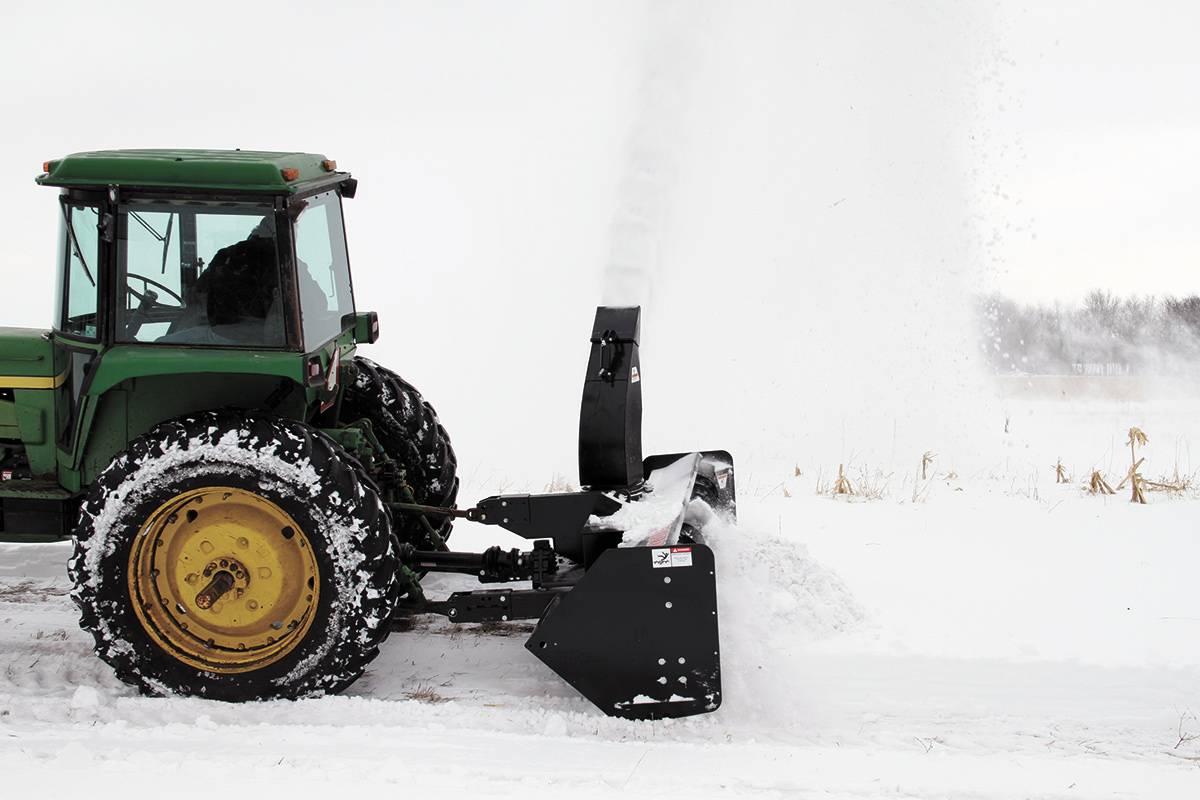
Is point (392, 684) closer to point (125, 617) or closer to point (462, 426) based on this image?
point (125, 617)

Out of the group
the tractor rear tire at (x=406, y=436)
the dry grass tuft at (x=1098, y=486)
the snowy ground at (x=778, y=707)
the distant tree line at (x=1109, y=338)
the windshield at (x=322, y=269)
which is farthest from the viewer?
Answer: the distant tree line at (x=1109, y=338)

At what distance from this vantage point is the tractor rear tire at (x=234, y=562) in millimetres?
4031

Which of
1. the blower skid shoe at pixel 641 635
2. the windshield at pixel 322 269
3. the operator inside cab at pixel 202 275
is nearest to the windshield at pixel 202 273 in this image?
the operator inside cab at pixel 202 275

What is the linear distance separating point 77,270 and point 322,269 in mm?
1010

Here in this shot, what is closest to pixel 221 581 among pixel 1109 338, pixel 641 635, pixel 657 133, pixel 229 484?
pixel 229 484

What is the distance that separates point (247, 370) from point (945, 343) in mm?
9256

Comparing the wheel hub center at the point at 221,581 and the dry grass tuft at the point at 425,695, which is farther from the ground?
the wheel hub center at the point at 221,581

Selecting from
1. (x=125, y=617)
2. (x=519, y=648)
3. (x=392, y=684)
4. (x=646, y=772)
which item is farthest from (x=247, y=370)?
(x=646, y=772)

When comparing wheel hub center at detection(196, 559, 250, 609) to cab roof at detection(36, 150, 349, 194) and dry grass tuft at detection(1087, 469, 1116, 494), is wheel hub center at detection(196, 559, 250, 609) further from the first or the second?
dry grass tuft at detection(1087, 469, 1116, 494)

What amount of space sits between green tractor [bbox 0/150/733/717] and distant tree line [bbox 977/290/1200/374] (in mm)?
13248

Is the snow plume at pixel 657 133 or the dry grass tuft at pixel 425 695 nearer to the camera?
the dry grass tuft at pixel 425 695

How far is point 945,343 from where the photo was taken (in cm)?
1184

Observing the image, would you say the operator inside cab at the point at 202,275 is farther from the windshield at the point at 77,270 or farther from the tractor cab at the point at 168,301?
the windshield at the point at 77,270

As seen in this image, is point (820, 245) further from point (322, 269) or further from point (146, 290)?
point (146, 290)
